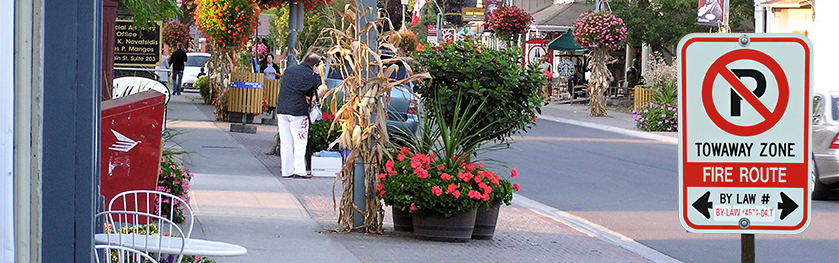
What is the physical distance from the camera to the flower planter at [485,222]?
27.5ft

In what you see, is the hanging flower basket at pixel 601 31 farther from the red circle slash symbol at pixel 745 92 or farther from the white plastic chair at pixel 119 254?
the red circle slash symbol at pixel 745 92

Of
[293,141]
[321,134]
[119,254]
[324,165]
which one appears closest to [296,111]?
[293,141]

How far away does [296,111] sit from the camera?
39.1 ft

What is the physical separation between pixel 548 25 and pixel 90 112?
124 feet

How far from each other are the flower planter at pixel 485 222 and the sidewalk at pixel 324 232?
3.7 inches

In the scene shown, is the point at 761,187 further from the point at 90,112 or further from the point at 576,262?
the point at 576,262

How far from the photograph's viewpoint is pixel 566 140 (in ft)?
67.4

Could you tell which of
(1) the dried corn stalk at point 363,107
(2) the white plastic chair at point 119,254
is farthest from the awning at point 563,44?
(2) the white plastic chair at point 119,254

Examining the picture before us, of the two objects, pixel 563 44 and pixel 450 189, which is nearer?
pixel 450 189

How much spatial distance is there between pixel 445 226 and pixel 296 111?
4.25m

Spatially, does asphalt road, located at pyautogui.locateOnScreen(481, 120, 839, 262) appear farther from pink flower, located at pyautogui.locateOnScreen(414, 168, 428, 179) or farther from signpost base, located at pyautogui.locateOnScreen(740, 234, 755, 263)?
signpost base, located at pyautogui.locateOnScreen(740, 234, 755, 263)

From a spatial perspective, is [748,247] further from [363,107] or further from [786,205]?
[363,107]

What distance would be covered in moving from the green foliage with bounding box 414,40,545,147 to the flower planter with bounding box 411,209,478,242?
3.12 ft

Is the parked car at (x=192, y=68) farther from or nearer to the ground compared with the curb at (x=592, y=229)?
farther from the ground
